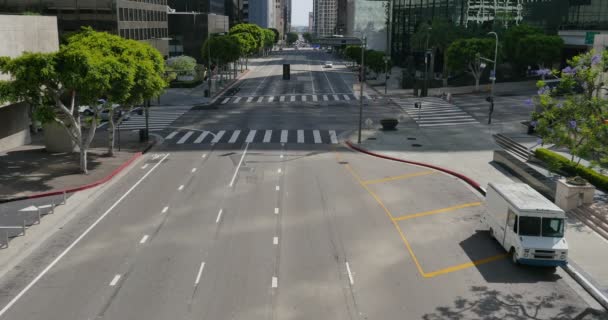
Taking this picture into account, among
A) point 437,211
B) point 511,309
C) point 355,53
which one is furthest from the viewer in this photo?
point 355,53

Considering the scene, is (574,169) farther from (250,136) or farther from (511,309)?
(250,136)

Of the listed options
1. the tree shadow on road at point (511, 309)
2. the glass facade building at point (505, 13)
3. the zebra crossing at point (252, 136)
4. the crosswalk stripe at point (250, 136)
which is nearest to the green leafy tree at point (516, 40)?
the glass facade building at point (505, 13)

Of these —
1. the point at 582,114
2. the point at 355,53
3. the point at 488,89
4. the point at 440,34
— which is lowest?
the point at 488,89

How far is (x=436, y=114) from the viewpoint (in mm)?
65750

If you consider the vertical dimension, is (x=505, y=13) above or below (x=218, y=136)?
above

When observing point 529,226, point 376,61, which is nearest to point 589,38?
point 376,61

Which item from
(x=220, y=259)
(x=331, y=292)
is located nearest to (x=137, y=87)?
(x=220, y=259)

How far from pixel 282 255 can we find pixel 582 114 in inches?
601

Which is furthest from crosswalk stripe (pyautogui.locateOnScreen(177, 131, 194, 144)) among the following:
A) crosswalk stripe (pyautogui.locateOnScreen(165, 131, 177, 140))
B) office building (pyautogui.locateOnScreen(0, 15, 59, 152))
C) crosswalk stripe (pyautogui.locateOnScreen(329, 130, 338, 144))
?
crosswalk stripe (pyautogui.locateOnScreen(329, 130, 338, 144))

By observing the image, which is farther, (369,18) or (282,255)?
(369,18)

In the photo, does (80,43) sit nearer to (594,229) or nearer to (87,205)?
(87,205)

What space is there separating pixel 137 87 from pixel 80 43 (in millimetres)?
4977

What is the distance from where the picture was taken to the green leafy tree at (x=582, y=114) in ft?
84.3

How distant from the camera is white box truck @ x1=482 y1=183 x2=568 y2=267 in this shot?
72.0 ft
